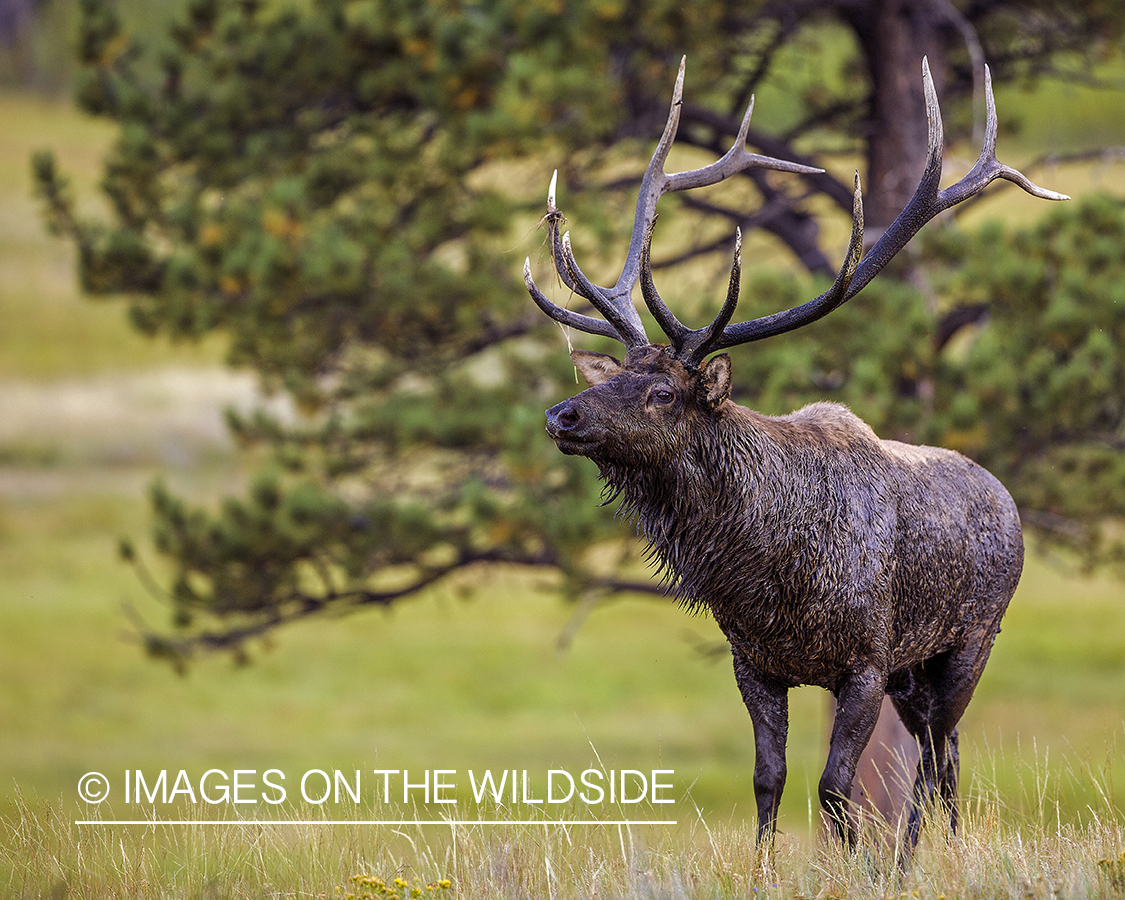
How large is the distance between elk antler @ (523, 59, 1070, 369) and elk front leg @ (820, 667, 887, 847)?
110 cm

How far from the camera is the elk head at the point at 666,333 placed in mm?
3770

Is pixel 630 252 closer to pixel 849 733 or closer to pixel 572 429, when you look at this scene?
pixel 572 429

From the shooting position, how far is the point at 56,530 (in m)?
23.4

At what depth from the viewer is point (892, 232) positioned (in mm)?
4129

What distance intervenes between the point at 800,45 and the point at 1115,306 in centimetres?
306

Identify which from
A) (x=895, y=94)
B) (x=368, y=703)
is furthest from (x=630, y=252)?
(x=368, y=703)

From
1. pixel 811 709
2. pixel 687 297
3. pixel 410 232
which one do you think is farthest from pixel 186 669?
pixel 811 709

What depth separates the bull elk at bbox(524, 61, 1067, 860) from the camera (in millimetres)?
3924

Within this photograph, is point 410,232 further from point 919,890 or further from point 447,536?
point 919,890

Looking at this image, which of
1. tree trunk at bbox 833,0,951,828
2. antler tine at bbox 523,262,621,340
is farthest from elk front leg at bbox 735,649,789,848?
tree trunk at bbox 833,0,951,828

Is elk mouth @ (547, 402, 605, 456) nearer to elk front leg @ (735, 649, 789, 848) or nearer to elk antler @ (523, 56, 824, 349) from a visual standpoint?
elk antler @ (523, 56, 824, 349)

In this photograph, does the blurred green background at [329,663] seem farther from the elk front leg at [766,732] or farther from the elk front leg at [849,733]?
the elk front leg at [849,733]

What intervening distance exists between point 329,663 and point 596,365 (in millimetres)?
17327

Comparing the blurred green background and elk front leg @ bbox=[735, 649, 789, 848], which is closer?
elk front leg @ bbox=[735, 649, 789, 848]
